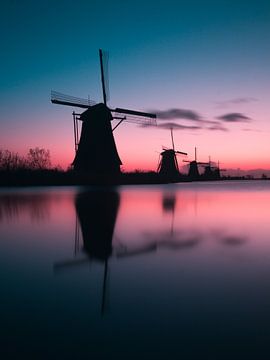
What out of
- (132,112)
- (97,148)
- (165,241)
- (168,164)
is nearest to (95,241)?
(165,241)

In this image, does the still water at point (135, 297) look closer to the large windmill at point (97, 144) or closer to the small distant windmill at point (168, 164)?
the large windmill at point (97, 144)

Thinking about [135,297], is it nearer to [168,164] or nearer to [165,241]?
[165,241]

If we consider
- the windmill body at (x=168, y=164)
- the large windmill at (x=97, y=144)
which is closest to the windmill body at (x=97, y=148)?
the large windmill at (x=97, y=144)

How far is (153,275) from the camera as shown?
449cm

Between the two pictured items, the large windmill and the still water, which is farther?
the large windmill

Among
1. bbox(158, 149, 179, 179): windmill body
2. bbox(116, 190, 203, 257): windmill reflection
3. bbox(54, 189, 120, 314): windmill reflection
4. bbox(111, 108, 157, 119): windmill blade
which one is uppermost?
bbox(111, 108, 157, 119): windmill blade

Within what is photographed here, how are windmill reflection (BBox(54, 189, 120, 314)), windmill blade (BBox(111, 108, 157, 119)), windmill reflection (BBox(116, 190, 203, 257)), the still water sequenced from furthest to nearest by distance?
windmill blade (BBox(111, 108, 157, 119)) → windmill reflection (BBox(116, 190, 203, 257)) → windmill reflection (BBox(54, 189, 120, 314)) → the still water

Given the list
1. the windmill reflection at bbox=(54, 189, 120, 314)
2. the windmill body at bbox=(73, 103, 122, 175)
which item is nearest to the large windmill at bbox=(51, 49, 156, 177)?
the windmill body at bbox=(73, 103, 122, 175)

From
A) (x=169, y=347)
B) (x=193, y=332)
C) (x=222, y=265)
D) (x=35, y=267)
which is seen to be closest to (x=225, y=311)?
(x=193, y=332)

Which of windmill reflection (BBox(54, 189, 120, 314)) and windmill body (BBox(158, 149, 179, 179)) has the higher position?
windmill body (BBox(158, 149, 179, 179))

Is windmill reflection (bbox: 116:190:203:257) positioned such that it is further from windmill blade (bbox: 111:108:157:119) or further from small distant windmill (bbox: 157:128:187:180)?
small distant windmill (bbox: 157:128:187:180)

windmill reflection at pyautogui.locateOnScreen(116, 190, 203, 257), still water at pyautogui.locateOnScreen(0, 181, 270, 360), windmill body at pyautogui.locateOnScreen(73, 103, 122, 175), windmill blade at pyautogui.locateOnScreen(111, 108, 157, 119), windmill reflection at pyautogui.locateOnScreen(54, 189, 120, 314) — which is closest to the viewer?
still water at pyautogui.locateOnScreen(0, 181, 270, 360)

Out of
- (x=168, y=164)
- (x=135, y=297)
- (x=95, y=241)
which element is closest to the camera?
(x=135, y=297)

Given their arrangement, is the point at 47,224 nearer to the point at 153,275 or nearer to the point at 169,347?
the point at 153,275
